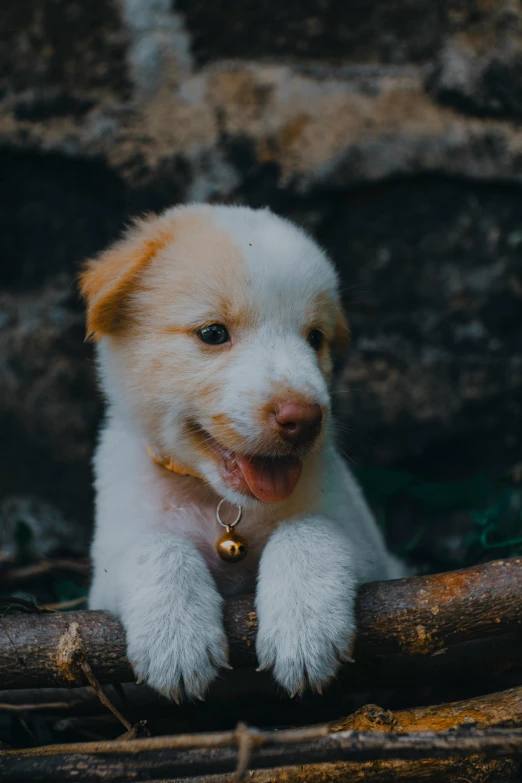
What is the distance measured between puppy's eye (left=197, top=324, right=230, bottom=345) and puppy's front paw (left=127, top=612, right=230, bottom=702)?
2.71 ft

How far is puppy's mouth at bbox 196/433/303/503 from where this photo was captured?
215 cm

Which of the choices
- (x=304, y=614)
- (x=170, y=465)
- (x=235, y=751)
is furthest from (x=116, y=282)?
(x=235, y=751)

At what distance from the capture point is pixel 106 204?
138 inches

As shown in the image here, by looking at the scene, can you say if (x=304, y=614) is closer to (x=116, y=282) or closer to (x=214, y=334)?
(x=214, y=334)

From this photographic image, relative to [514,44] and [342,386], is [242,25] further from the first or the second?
[342,386]

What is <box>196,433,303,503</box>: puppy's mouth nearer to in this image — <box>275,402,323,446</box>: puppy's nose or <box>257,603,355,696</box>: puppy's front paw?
<box>275,402,323,446</box>: puppy's nose

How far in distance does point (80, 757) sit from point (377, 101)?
290cm

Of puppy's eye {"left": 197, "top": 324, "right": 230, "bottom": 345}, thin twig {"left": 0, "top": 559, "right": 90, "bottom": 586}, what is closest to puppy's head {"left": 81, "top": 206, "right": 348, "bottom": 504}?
puppy's eye {"left": 197, "top": 324, "right": 230, "bottom": 345}

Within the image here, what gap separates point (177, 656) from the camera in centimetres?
189

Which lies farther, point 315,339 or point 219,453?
point 315,339

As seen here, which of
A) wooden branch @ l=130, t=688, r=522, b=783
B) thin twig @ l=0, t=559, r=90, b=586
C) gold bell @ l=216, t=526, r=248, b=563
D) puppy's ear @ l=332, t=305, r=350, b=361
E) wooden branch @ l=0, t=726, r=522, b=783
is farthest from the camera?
thin twig @ l=0, t=559, r=90, b=586

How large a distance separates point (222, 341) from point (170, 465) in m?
0.46

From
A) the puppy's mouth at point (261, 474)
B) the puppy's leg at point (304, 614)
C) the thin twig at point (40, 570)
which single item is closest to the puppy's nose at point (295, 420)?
the puppy's mouth at point (261, 474)

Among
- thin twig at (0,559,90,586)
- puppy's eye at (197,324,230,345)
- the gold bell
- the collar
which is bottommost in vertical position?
thin twig at (0,559,90,586)
